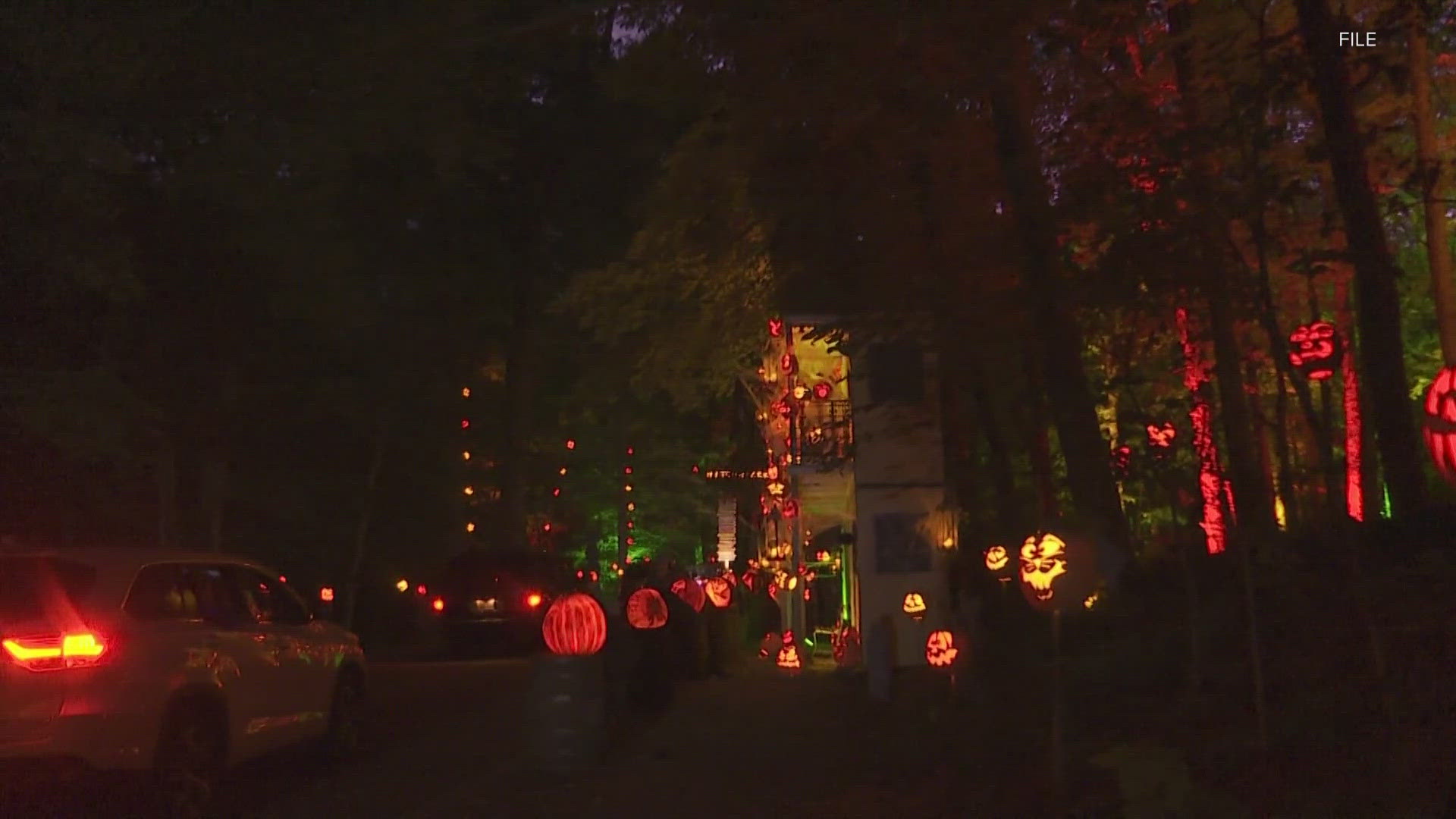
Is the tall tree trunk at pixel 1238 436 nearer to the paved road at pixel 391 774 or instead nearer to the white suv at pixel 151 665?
the paved road at pixel 391 774

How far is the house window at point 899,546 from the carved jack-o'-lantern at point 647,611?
4608 millimetres

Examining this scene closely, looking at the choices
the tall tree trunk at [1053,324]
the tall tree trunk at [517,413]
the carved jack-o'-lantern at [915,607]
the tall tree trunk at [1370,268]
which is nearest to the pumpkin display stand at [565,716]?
the tall tree trunk at [1053,324]

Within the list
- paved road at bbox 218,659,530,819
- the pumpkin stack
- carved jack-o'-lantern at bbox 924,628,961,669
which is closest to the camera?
paved road at bbox 218,659,530,819

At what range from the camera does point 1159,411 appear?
45.3 ft

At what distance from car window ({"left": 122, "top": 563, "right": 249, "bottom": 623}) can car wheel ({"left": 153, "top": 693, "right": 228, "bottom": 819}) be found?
2.08 ft

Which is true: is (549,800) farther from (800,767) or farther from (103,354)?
(103,354)

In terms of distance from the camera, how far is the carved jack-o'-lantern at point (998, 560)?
1488 cm

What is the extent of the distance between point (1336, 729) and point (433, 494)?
26.7m

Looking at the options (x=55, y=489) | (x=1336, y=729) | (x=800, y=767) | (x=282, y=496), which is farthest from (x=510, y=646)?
(x=1336, y=729)

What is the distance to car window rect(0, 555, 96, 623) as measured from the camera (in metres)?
8.02

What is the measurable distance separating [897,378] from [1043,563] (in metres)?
7.26

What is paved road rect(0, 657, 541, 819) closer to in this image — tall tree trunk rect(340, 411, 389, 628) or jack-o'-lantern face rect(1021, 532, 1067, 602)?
jack-o'-lantern face rect(1021, 532, 1067, 602)

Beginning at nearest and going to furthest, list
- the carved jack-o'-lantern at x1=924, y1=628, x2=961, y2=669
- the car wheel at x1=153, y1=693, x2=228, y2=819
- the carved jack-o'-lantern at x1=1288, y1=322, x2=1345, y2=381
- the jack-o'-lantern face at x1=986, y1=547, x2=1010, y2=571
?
the car wheel at x1=153, y1=693, x2=228, y2=819 → the carved jack-o'-lantern at x1=1288, y1=322, x2=1345, y2=381 → the jack-o'-lantern face at x1=986, y1=547, x2=1010, y2=571 → the carved jack-o'-lantern at x1=924, y1=628, x2=961, y2=669

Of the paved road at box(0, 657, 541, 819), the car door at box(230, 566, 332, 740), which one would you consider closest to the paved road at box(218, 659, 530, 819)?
the paved road at box(0, 657, 541, 819)
